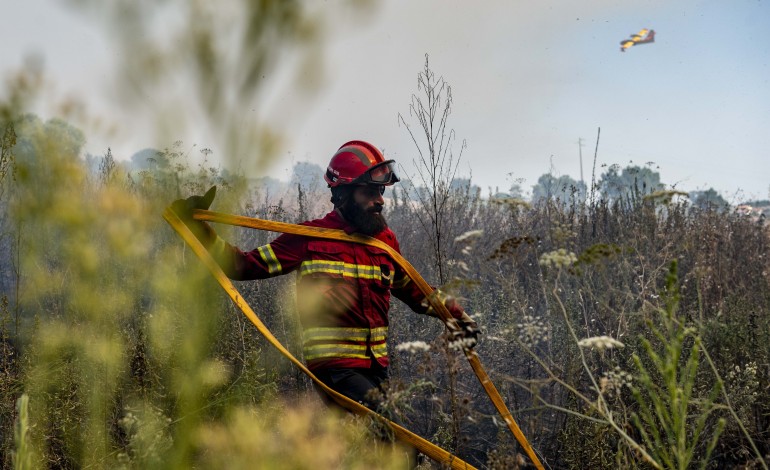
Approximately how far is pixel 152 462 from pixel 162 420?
9.9 inches

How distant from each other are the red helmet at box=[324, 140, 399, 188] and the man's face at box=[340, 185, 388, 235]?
6 centimetres

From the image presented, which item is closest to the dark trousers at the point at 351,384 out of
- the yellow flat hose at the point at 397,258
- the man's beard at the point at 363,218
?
Result: the yellow flat hose at the point at 397,258

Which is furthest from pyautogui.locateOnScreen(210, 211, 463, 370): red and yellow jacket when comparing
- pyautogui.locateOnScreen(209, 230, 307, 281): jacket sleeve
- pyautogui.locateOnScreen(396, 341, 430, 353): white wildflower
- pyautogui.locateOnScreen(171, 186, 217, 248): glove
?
pyautogui.locateOnScreen(396, 341, 430, 353): white wildflower

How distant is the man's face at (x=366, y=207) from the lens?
10.7 ft

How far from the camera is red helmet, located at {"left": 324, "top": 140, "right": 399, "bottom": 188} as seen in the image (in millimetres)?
3227

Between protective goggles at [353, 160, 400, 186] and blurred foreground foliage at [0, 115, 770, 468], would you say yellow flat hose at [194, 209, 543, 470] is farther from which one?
protective goggles at [353, 160, 400, 186]

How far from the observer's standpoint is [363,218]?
3262mm

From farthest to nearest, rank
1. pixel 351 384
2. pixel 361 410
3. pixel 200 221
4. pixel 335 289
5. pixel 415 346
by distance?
pixel 335 289 < pixel 351 384 < pixel 361 410 < pixel 200 221 < pixel 415 346

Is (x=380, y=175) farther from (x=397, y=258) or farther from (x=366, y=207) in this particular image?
(x=397, y=258)

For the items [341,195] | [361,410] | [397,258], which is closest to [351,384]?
[361,410]

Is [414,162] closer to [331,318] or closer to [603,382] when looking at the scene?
[331,318]

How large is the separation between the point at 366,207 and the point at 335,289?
425 mm

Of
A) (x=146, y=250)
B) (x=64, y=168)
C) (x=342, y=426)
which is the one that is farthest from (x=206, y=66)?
(x=342, y=426)

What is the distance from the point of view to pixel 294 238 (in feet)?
10.6
